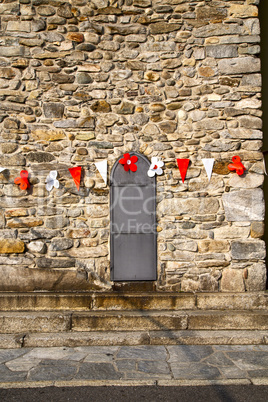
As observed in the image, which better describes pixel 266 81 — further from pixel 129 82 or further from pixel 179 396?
pixel 179 396

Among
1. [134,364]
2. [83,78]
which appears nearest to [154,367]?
[134,364]

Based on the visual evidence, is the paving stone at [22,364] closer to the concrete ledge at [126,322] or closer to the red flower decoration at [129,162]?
the concrete ledge at [126,322]

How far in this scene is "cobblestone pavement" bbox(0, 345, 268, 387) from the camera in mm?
3193

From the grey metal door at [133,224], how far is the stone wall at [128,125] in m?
0.12

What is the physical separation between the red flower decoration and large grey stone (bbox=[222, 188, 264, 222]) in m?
1.36

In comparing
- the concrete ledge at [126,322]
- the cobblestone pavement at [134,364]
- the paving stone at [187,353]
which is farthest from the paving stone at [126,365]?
the concrete ledge at [126,322]

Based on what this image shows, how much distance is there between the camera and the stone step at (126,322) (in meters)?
4.30

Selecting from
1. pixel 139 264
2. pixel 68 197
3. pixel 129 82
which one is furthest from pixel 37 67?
pixel 139 264

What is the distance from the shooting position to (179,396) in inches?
114

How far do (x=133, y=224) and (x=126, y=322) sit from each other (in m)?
1.34

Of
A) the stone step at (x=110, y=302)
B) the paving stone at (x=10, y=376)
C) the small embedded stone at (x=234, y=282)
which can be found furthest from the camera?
the small embedded stone at (x=234, y=282)

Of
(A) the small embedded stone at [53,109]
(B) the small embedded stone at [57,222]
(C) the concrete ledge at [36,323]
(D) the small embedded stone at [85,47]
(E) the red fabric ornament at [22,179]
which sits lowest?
(C) the concrete ledge at [36,323]

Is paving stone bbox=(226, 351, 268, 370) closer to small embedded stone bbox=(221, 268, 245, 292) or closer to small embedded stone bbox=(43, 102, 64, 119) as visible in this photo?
small embedded stone bbox=(221, 268, 245, 292)

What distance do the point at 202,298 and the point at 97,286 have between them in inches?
57.5
